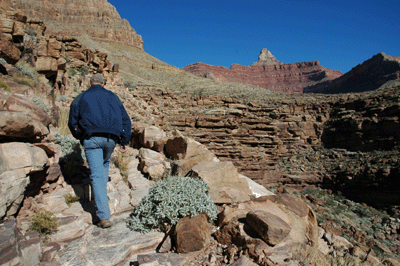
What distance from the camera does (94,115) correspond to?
2477mm

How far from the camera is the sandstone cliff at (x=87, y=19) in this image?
60438mm

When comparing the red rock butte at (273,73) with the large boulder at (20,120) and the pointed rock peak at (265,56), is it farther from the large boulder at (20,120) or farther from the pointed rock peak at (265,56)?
the large boulder at (20,120)

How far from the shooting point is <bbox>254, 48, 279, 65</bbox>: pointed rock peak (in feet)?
467

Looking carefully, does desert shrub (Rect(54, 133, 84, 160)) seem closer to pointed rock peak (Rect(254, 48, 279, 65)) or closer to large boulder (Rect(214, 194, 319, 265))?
large boulder (Rect(214, 194, 319, 265))

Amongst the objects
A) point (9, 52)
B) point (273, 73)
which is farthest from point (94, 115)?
point (273, 73)

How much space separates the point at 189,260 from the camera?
7.16 ft

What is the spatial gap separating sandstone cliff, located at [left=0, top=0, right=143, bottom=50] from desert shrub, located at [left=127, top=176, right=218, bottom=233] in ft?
230

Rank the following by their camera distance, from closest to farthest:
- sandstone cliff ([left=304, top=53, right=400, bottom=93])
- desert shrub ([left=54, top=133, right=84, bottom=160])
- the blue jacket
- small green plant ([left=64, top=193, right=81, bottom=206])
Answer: the blue jacket, small green plant ([left=64, top=193, right=81, bottom=206]), desert shrub ([left=54, top=133, right=84, bottom=160]), sandstone cliff ([left=304, top=53, right=400, bottom=93])

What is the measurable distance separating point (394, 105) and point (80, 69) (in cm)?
1982

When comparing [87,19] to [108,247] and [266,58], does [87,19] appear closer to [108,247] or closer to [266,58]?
[108,247]

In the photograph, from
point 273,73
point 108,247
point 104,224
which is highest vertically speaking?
point 273,73

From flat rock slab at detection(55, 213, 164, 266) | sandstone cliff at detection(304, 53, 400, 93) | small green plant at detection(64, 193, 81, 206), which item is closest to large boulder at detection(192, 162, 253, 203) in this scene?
flat rock slab at detection(55, 213, 164, 266)

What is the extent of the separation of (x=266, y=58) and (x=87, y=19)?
382ft

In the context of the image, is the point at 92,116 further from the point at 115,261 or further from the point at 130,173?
the point at 130,173
